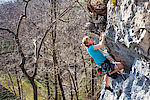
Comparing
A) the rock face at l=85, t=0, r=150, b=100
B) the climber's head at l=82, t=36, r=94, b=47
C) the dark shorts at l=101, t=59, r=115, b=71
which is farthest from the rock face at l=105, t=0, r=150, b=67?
the climber's head at l=82, t=36, r=94, b=47

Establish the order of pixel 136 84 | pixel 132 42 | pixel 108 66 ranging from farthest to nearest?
pixel 108 66 < pixel 136 84 < pixel 132 42

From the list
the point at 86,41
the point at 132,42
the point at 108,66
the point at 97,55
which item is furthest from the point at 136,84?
the point at 86,41

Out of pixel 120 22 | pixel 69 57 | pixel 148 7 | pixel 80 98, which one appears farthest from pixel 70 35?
pixel 148 7

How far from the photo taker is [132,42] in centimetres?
308

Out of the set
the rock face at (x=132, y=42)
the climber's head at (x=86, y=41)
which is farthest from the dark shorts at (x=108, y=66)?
the climber's head at (x=86, y=41)

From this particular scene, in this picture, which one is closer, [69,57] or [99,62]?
[99,62]

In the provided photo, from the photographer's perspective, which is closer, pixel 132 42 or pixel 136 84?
pixel 132 42

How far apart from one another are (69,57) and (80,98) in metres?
5.02

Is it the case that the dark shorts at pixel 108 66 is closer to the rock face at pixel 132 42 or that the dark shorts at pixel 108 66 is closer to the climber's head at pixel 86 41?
the rock face at pixel 132 42

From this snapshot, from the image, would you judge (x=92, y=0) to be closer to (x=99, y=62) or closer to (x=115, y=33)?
(x=115, y=33)

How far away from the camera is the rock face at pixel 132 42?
2764 millimetres

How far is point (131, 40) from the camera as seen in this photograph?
123 inches

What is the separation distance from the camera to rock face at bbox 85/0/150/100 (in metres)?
2.77

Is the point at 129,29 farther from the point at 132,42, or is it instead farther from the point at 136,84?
the point at 136,84
